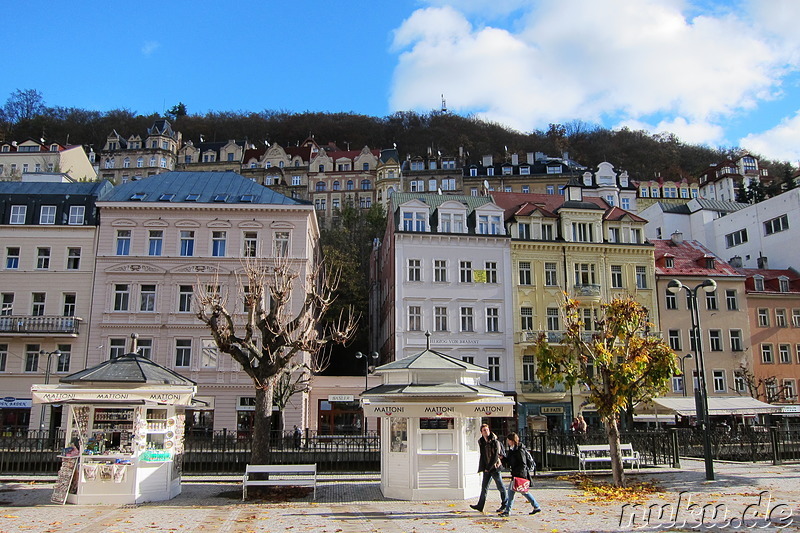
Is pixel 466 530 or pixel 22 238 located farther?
pixel 22 238

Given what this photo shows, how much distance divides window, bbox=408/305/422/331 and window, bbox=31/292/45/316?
20616 millimetres

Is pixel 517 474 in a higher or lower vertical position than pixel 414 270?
lower

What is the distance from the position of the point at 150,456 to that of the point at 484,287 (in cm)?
2585

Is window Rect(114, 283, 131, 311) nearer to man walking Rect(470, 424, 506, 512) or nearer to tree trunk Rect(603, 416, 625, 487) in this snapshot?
man walking Rect(470, 424, 506, 512)

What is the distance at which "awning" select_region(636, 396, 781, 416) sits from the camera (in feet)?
110

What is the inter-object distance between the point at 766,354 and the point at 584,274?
42.3 feet

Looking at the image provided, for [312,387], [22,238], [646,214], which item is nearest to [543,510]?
[312,387]

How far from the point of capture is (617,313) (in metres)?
18.8

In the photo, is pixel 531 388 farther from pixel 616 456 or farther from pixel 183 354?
pixel 616 456

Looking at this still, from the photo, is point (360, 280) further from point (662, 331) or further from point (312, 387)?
point (662, 331)

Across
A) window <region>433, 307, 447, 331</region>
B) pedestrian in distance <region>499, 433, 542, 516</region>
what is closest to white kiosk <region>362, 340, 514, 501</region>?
pedestrian in distance <region>499, 433, 542, 516</region>

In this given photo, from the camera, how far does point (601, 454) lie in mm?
22719

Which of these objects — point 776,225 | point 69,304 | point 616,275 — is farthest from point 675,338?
point 69,304

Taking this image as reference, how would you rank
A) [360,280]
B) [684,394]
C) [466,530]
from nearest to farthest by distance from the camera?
1. [466,530]
2. [684,394]
3. [360,280]
